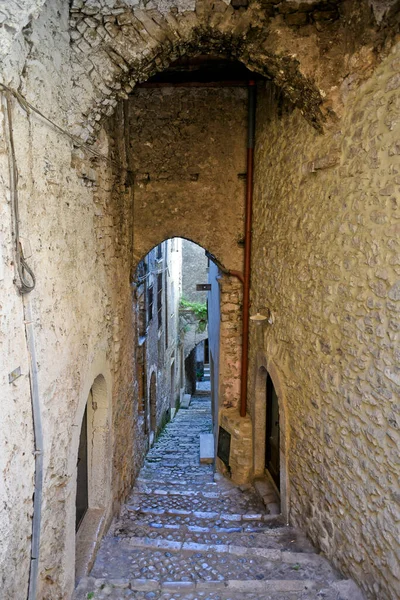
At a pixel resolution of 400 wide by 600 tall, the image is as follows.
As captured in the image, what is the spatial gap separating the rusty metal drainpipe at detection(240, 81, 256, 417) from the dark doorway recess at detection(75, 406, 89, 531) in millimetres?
2683

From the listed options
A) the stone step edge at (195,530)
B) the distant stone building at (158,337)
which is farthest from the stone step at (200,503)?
the distant stone building at (158,337)

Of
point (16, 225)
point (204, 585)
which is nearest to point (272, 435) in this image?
point (204, 585)

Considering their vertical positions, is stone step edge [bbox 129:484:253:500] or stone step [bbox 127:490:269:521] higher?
stone step [bbox 127:490:269:521]

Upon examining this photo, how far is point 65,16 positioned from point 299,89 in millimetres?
1793

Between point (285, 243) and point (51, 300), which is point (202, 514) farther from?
point (51, 300)

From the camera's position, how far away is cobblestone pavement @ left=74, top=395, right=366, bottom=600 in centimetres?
322

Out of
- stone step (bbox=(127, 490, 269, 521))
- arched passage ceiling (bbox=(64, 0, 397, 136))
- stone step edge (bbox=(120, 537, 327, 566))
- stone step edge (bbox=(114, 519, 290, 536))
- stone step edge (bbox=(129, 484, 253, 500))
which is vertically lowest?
stone step edge (bbox=(129, 484, 253, 500))

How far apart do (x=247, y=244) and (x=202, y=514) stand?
139 inches

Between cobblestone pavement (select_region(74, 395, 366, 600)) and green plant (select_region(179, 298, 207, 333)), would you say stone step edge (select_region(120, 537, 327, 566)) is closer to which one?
cobblestone pavement (select_region(74, 395, 366, 600))

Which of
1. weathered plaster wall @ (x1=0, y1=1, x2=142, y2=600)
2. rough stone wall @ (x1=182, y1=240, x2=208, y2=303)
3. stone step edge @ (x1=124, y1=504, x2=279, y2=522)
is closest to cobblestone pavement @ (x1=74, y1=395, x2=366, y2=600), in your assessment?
stone step edge @ (x1=124, y1=504, x2=279, y2=522)

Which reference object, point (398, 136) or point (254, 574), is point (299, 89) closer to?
point (398, 136)

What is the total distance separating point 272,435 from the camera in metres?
5.65

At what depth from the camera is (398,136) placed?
2.34m

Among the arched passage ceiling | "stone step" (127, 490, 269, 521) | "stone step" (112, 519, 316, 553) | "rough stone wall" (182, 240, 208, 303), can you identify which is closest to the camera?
the arched passage ceiling
